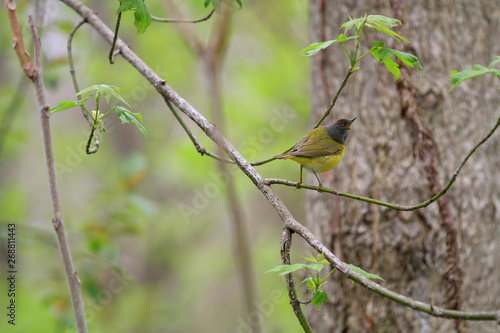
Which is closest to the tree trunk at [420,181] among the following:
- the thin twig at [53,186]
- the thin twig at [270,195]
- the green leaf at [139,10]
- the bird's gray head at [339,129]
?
Result: the bird's gray head at [339,129]

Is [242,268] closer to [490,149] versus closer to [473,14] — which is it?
[490,149]

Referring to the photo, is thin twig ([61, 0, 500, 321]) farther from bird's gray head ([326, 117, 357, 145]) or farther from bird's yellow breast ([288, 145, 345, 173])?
bird's gray head ([326, 117, 357, 145])

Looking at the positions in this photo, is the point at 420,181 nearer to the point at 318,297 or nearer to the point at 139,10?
the point at 318,297

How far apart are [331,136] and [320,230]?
2.58 ft

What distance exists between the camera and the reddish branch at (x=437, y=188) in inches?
94.1

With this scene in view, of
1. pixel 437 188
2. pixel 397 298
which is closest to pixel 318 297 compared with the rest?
pixel 397 298

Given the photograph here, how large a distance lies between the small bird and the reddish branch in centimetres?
45

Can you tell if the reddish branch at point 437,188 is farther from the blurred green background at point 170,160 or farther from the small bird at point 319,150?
the blurred green background at point 170,160

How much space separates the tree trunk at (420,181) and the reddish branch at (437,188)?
0.01 meters

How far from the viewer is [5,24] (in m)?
5.46

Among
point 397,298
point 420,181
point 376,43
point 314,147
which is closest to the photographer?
point 397,298

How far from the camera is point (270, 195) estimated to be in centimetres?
161

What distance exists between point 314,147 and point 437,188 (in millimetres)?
782

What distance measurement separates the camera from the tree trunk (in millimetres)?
2469
